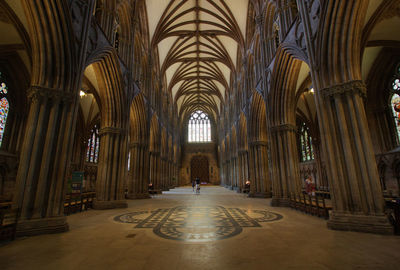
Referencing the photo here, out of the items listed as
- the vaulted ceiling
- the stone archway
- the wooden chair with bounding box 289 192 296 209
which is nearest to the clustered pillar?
the vaulted ceiling

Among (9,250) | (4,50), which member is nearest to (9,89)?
(4,50)

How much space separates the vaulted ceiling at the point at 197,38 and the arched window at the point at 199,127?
34.7ft

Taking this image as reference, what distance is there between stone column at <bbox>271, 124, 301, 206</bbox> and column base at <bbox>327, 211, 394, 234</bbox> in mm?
4481

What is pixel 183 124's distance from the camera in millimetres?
42312

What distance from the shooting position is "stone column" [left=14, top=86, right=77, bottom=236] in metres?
4.98

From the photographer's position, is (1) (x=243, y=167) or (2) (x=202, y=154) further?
(2) (x=202, y=154)

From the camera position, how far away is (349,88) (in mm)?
5633

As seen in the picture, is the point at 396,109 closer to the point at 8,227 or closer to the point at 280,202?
the point at 280,202

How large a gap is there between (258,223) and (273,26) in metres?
11.4

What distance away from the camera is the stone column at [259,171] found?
13.8m

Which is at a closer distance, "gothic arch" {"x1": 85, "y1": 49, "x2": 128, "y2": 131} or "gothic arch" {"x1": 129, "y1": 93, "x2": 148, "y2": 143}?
"gothic arch" {"x1": 85, "y1": 49, "x2": 128, "y2": 131}

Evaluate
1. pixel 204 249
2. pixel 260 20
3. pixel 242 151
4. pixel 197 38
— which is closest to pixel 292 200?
pixel 204 249

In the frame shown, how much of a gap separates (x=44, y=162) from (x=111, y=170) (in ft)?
15.2

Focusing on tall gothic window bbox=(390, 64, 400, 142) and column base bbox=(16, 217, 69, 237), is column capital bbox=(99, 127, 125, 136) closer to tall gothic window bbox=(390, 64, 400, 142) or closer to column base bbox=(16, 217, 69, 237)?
column base bbox=(16, 217, 69, 237)
